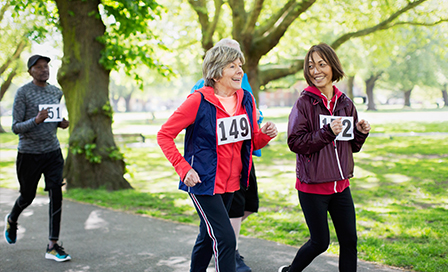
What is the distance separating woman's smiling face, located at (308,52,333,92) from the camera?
357cm

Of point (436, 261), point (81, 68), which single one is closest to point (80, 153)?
point (81, 68)

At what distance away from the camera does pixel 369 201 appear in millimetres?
8008

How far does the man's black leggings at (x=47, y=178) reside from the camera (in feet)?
16.1

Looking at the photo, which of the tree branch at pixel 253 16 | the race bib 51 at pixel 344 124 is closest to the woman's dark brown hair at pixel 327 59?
the race bib 51 at pixel 344 124

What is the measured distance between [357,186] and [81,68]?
6437 millimetres

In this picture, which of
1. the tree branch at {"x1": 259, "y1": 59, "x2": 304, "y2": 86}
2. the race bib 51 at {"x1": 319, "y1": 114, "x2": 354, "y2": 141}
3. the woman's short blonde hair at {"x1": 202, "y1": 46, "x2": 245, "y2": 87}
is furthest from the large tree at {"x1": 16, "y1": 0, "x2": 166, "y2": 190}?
the tree branch at {"x1": 259, "y1": 59, "x2": 304, "y2": 86}

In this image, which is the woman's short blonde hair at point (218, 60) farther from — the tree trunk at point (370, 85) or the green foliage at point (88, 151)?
the tree trunk at point (370, 85)

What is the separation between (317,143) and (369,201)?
5227 millimetres

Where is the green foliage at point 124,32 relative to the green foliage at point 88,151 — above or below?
above

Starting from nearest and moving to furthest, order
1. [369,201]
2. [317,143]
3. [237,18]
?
[317,143]
[369,201]
[237,18]

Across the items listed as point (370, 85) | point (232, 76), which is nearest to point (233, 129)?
point (232, 76)

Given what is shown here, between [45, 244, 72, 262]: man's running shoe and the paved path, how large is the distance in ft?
0.19

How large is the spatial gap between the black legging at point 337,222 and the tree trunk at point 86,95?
6.30m

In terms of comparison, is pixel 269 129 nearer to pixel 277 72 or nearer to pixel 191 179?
pixel 191 179
